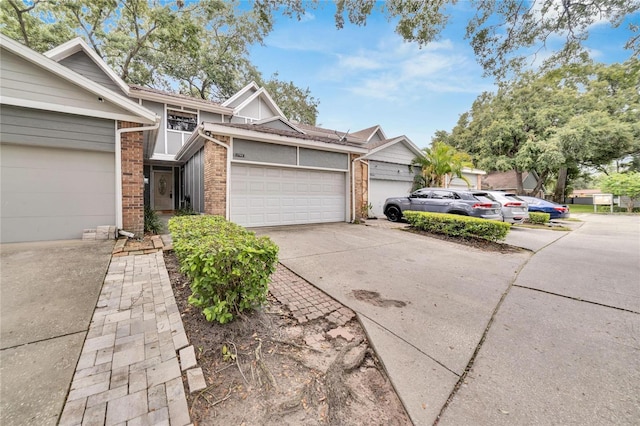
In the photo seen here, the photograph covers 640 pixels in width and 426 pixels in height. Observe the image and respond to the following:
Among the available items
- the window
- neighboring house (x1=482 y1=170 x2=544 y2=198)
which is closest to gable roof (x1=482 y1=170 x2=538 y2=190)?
neighboring house (x1=482 y1=170 x2=544 y2=198)

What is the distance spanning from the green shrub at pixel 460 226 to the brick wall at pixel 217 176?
624 centimetres

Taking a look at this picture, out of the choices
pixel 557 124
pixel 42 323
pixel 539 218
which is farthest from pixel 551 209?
pixel 42 323

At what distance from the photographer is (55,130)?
543 centimetres

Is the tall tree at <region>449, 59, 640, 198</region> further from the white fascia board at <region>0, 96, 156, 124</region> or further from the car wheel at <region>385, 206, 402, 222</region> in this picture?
the white fascia board at <region>0, 96, 156, 124</region>

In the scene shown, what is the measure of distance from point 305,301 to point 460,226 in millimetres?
5997

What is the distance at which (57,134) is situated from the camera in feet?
17.9

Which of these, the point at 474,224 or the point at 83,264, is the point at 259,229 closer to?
the point at 83,264

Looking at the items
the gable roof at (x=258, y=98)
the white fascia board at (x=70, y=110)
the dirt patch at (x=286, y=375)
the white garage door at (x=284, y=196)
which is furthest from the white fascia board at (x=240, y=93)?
the dirt patch at (x=286, y=375)

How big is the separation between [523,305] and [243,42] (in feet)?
73.9

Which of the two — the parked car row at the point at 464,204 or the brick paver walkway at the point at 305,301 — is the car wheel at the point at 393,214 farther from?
the brick paver walkway at the point at 305,301

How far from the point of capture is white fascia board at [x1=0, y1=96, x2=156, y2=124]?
5062mm

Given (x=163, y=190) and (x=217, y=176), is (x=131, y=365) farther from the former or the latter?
(x=163, y=190)

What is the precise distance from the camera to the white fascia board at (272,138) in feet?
23.8

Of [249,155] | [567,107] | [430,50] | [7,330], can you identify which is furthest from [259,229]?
[567,107]
